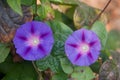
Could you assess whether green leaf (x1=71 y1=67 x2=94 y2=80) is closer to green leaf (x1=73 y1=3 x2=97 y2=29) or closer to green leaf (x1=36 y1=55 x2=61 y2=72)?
green leaf (x1=36 y1=55 x2=61 y2=72)

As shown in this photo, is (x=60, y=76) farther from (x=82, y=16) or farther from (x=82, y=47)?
(x=82, y=16)

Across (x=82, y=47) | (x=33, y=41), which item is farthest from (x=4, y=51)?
(x=82, y=47)

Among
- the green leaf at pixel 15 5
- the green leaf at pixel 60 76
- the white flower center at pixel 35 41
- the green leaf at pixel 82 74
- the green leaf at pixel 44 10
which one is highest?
the green leaf at pixel 15 5

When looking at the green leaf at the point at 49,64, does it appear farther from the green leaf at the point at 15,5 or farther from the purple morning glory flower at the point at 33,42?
the green leaf at the point at 15,5

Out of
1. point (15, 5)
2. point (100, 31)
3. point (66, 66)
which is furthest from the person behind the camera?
point (100, 31)

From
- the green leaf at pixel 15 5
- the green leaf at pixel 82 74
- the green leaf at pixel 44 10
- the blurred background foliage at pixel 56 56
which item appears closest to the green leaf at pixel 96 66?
the blurred background foliage at pixel 56 56

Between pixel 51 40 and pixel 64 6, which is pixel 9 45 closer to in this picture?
pixel 51 40
